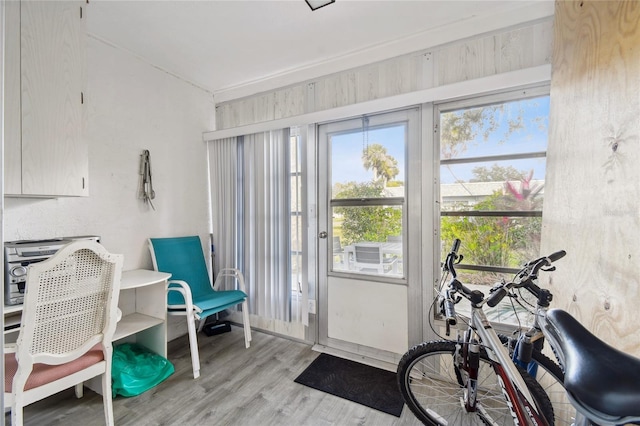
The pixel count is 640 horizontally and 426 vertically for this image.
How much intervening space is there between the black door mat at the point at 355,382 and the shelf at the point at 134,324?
1168 millimetres

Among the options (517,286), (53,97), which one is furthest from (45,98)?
(517,286)

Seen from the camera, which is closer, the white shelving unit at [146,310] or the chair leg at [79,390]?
the chair leg at [79,390]

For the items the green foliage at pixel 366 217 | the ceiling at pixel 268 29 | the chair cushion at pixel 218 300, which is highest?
the ceiling at pixel 268 29

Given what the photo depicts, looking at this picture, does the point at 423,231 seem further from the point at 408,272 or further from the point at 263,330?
the point at 263,330

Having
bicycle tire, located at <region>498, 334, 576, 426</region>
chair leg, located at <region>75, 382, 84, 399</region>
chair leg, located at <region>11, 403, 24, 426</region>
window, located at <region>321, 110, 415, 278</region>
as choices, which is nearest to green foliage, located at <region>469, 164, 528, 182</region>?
window, located at <region>321, 110, 415, 278</region>

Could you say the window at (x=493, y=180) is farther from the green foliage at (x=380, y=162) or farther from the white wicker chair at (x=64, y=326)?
the white wicker chair at (x=64, y=326)

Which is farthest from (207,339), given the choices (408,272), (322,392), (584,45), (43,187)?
(584,45)

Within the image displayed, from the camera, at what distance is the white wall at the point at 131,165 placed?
201 cm

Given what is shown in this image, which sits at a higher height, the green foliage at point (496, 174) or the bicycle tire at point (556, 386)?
the green foliage at point (496, 174)

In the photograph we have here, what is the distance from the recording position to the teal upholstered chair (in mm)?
2170

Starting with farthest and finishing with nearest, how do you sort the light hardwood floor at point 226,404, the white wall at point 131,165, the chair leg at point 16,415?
the white wall at point 131,165, the light hardwood floor at point 226,404, the chair leg at point 16,415

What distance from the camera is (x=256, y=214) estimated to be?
2812 millimetres

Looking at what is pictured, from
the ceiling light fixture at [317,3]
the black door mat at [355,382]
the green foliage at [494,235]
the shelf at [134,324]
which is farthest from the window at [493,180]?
the shelf at [134,324]

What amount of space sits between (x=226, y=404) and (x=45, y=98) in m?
2.19
